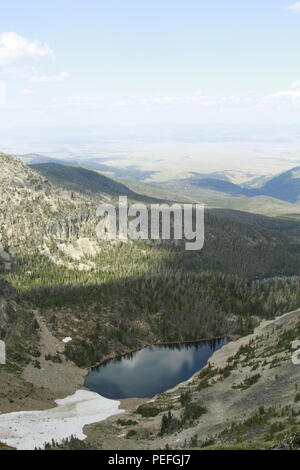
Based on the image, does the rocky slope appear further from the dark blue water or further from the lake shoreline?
the lake shoreline

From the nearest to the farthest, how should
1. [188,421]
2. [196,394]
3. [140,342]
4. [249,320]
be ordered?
[188,421]
[196,394]
[140,342]
[249,320]

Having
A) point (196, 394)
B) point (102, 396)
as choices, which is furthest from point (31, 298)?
point (196, 394)

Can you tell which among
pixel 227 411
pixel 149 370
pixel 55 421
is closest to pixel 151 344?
pixel 149 370

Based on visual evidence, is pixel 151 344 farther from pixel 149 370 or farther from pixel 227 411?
pixel 227 411

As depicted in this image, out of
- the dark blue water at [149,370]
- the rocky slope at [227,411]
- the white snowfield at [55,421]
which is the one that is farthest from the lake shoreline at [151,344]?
the rocky slope at [227,411]
